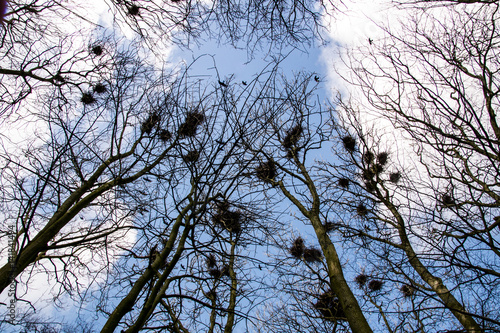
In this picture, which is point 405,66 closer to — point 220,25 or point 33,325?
point 220,25

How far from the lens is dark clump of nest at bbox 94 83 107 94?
539 centimetres

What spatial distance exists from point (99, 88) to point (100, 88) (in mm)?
19

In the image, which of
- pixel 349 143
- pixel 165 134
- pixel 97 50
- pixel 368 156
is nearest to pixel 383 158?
pixel 349 143

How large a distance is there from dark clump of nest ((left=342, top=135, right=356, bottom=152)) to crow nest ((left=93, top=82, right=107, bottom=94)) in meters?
5.02

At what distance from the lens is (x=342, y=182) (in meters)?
6.02

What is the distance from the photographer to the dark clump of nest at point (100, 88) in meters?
5.39

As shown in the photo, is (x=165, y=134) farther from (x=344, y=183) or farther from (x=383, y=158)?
(x=383, y=158)

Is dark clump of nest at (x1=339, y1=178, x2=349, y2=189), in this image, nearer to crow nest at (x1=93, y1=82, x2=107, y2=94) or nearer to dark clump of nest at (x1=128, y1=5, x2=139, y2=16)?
dark clump of nest at (x1=128, y1=5, x2=139, y2=16)

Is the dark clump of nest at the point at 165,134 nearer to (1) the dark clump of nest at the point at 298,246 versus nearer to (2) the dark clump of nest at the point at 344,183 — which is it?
(2) the dark clump of nest at the point at 344,183

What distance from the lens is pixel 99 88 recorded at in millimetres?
5422

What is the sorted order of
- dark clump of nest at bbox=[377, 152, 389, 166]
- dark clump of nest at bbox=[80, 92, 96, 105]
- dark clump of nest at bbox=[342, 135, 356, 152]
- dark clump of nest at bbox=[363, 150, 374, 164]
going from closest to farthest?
dark clump of nest at bbox=[80, 92, 96, 105] → dark clump of nest at bbox=[363, 150, 374, 164] → dark clump of nest at bbox=[342, 135, 356, 152] → dark clump of nest at bbox=[377, 152, 389, 166]

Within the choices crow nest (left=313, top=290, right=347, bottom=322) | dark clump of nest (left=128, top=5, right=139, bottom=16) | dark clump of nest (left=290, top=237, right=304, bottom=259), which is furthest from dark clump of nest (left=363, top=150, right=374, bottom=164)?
dark clump of nest (left=128, top=5, right=139, bottom=16)

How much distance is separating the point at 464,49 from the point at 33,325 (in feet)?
23.5

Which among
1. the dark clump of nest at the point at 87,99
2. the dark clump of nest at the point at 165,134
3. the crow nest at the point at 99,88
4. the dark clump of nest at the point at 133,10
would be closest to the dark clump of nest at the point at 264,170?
the dark clump of nest at the point at 165,134
